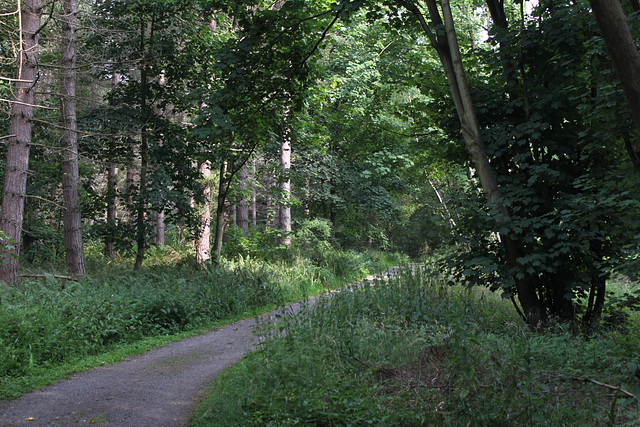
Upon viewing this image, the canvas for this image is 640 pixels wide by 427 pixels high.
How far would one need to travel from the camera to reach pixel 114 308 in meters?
7.74

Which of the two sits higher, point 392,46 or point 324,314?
point 392,46

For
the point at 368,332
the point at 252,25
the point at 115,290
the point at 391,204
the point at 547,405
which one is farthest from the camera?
the point at 391,204

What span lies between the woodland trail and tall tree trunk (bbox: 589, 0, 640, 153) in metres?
4.27

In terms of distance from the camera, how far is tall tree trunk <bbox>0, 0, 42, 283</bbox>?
29.7 feet

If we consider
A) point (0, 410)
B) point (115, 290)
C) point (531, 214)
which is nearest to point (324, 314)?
point (531, 214)

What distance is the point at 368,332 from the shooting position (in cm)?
598

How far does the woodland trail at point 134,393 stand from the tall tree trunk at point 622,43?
168 inches

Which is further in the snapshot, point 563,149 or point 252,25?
point 252,25

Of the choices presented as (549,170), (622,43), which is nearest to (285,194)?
(549,170)

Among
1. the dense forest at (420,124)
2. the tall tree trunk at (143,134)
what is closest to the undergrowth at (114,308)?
the dense forest at (420,124)

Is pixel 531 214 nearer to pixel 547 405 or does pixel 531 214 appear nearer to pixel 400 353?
pixel 400 353

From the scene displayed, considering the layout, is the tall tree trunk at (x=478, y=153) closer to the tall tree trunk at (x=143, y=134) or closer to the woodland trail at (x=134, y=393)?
the woodland trail at (x=134, y=393)

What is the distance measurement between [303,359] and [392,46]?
18.1m

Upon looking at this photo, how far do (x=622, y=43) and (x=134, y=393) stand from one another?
596 cm
